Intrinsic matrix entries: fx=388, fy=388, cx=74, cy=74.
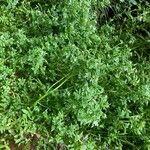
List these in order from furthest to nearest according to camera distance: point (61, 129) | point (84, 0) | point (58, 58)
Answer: point (84, 0) → point (58, 58) → point (61, 129)

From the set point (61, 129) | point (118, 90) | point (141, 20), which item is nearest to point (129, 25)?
point (141, 20)

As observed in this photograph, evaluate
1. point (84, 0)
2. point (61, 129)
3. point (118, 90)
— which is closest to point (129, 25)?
point (84, 0)

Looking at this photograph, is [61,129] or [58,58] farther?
[58,58]

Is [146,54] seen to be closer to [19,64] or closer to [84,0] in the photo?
[84,0]

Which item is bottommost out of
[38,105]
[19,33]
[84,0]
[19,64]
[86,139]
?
[86,139]

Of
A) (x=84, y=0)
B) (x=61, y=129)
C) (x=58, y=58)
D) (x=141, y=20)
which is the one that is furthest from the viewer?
(x=141, y=20)

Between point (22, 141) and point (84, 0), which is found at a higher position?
point (84, 0)
